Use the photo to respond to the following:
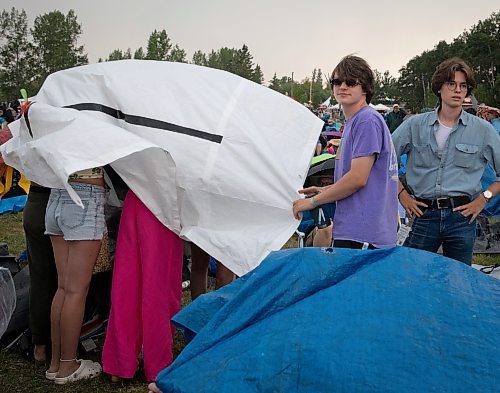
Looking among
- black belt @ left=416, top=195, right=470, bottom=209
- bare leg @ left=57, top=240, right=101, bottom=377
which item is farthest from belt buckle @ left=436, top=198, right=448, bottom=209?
bare leg @ left=57, top=240, right=101, bottom=377

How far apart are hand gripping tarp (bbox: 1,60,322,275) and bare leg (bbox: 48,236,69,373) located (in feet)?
1.41

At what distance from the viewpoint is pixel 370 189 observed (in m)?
2.56

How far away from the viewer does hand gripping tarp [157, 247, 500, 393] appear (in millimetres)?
1271

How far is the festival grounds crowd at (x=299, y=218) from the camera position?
8.43ft

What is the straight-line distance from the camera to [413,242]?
3246mm

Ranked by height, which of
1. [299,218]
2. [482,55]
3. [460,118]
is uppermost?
[482,55]

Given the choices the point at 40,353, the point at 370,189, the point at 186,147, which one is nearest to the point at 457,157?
the point at 370,189

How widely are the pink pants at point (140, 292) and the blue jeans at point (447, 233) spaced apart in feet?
4.87

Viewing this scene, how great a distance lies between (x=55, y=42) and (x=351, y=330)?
73921 millimetres

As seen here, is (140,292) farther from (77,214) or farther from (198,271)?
(198,271)

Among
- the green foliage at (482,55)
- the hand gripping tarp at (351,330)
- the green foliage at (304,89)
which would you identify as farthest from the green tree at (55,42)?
the hand gripping tarp at (351,330)

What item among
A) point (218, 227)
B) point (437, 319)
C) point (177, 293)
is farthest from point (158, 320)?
point (437, 319)

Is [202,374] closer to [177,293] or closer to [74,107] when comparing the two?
[177,293]

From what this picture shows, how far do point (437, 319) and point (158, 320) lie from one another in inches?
69.1
